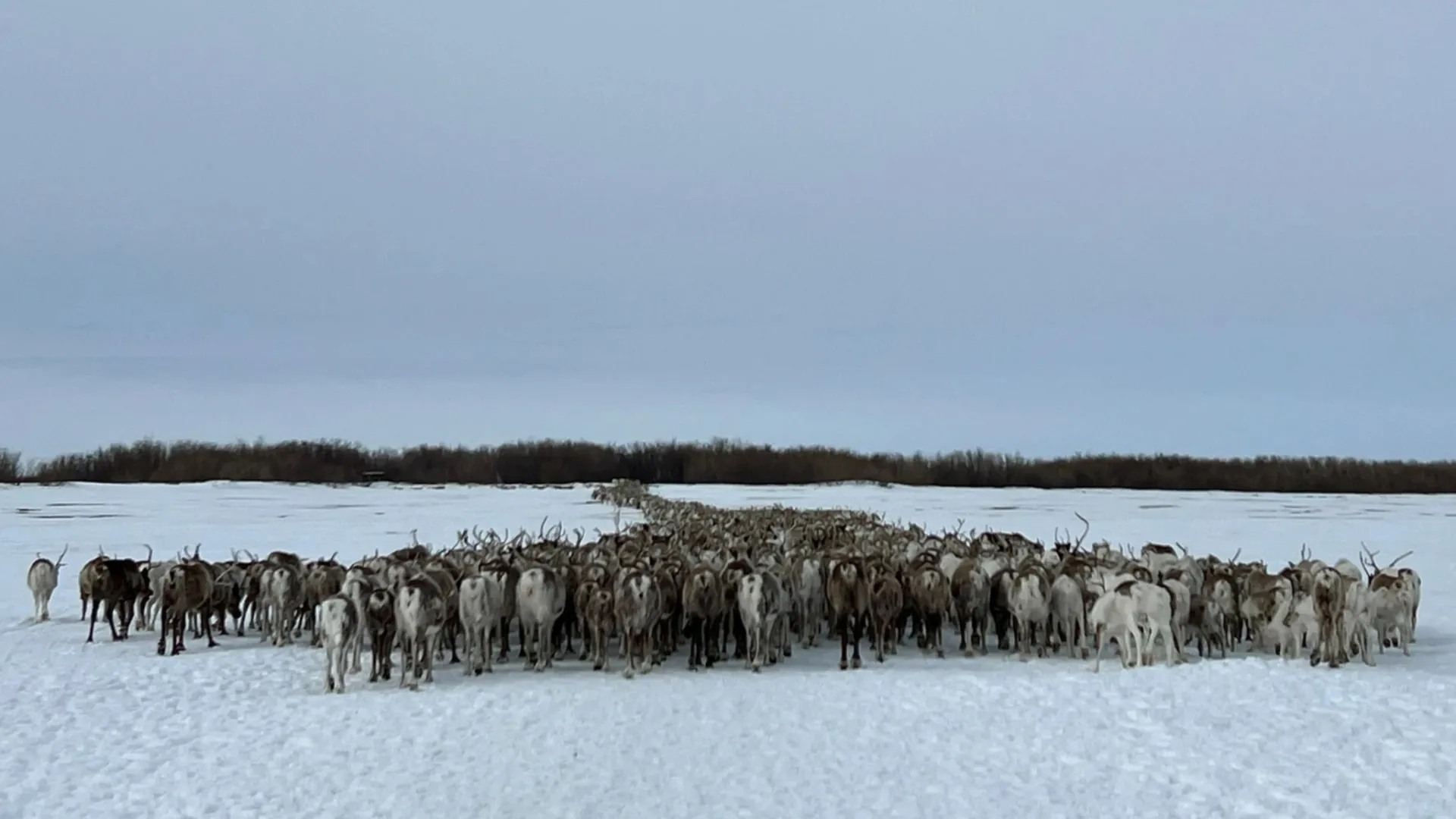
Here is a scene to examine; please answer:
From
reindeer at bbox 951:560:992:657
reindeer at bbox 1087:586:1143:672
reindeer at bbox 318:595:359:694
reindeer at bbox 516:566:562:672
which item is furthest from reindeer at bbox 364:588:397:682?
reindeer at bbox 1087:586:1143:672

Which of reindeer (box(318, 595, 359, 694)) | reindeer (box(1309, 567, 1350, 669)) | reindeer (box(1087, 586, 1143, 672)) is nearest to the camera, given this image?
reindeer (box(318, 595, 359, 694))

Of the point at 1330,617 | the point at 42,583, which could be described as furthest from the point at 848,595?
the point at 42,583

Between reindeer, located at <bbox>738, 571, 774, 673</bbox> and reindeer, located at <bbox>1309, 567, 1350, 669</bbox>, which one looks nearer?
reindeer, located at <bbox>1309, 567, 1350, 669</bbox>

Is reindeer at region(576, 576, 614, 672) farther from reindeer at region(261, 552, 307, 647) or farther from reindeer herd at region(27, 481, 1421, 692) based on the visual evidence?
reindeer at region(261, 552, 307, 647)

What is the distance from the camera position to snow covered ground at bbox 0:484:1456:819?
7637 mm

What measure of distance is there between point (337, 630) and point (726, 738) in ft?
12.6

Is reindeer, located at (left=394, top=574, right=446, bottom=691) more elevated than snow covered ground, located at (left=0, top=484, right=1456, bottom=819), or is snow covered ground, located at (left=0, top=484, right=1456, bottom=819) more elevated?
reindeer, located at (left=394, top=574, right=446, bottom=691)

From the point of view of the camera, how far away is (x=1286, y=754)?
27.6ft

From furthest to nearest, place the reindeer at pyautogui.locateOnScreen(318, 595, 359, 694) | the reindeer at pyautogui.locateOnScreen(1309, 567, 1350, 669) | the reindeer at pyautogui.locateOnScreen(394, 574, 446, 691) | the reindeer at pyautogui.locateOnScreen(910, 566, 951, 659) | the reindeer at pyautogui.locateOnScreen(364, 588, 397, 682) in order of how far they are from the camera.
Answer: the reindeer at pyautogui.locateOnScreen(910, 566, 951, 659), the reindeer at pyautogui.locateOnScreen(1309, 567, 1350, 669), the reindeer at pyautogui.locateOnScreen(364, 588, 397, 682), the reindeer at pyautogui.locateOnScreen(394, 574, 446, 691), the reindeer at pyautogui.locateOnScreen(318, 595, 359, 694)

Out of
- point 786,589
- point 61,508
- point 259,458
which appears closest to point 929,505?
point 61,508

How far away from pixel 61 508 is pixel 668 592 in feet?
113

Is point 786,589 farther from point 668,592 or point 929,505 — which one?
point 929,505

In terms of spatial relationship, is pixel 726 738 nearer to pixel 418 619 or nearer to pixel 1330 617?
pixel 418 619

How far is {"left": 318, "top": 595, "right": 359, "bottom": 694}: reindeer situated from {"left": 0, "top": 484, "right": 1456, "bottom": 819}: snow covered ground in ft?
0.82
